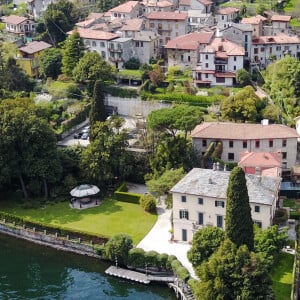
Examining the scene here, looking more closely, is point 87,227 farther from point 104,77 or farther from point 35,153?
point 104,77

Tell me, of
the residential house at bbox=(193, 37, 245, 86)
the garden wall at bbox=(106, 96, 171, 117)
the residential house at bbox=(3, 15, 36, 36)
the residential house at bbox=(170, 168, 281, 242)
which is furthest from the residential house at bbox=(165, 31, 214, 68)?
the residential house at bbox=(170, 168, 281, 242)

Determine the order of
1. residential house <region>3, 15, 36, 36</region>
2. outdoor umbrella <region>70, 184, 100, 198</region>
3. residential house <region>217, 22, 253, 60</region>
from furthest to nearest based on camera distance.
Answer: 1. residential house <region>3, 15, 36, 36</region>
2. residential house <region>217, 22, 253, 60</region>
3. outdoor umbrella <region>70, 184, 100, 198</region>

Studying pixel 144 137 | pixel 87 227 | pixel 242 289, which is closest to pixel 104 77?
pixel 144 137

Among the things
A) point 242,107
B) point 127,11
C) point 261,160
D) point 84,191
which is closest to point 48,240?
point 84,191

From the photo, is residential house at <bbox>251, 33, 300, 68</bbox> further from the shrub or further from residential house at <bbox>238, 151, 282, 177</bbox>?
the shrub

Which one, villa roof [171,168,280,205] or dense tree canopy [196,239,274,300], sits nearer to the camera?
dense tree canopy [196,239,274,300]

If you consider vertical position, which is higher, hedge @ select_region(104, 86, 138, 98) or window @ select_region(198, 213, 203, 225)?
hedge @ select_region(104, 86, 138, 98)

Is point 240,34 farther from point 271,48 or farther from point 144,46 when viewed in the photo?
point 144,46

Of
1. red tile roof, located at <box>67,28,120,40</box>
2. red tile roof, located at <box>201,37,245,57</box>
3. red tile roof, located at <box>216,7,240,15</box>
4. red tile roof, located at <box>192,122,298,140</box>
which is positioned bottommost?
red tile roof, located at <box>192,122,298,140</box>
